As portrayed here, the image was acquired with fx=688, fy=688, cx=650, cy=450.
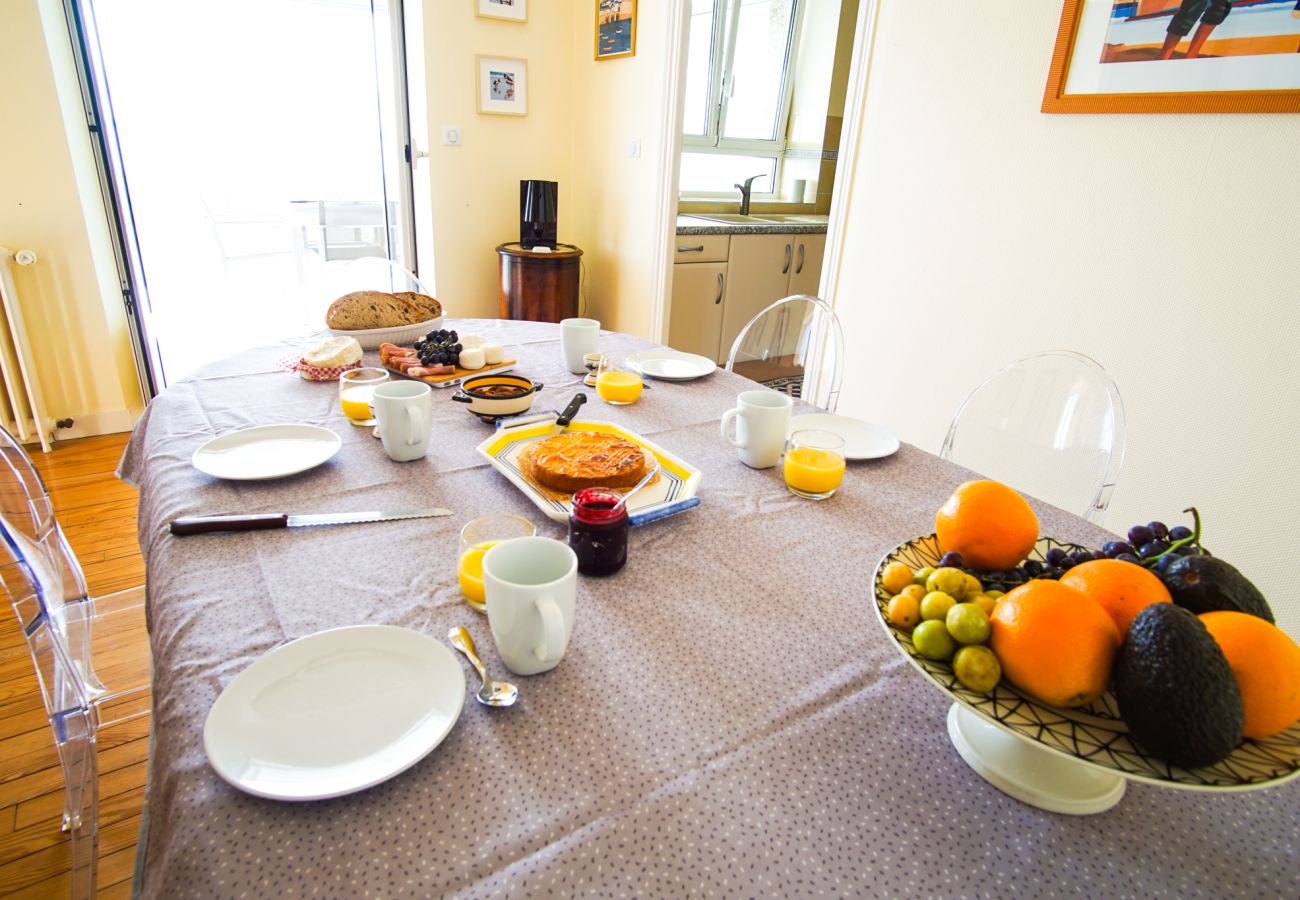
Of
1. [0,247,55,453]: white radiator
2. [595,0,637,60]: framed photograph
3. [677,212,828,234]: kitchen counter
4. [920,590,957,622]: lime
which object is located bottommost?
[0,247,55,453]: white radiator

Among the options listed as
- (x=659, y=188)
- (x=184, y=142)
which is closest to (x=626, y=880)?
(x=659, y=188)

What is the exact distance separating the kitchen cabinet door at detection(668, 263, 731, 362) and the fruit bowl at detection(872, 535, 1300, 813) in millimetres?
3239

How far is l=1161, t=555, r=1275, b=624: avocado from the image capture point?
1.93 feet

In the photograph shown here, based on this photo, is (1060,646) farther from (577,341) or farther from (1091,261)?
(1091,261)

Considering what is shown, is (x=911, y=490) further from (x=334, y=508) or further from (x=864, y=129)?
(x=864, y=129)

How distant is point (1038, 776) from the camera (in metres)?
0.60

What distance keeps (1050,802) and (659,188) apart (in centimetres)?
328

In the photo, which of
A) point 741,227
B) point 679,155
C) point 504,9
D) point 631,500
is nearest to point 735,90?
point 741,227

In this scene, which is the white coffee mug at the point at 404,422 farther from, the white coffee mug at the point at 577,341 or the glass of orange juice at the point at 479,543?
the white coffee mug at the point at 577,341

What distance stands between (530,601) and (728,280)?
3.58 m

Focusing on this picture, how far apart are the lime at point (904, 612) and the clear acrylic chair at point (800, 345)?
1.20 meters

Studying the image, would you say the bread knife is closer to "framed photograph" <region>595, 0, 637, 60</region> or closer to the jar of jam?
the jar of jam

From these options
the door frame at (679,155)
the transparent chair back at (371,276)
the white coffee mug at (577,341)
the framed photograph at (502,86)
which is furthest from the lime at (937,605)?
the framed photograph at (502,86)

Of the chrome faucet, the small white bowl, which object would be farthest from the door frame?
the small white bowl
